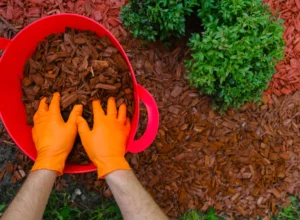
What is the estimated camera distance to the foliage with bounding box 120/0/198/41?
1.83 meters

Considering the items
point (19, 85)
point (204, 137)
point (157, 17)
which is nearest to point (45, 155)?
point (19, 85)

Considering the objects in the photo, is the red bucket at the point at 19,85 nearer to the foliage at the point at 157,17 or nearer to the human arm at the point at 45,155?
the human arm at the point at 45,155

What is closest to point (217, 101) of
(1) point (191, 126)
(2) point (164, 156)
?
(1) point (191, 126)

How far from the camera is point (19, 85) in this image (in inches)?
75.8

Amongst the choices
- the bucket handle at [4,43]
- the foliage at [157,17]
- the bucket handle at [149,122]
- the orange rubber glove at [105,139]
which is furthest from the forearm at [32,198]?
the foliage at [157,17]

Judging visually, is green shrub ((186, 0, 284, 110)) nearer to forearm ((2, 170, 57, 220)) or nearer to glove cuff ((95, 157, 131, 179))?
glove cuff ((95, 157, 131, 179))

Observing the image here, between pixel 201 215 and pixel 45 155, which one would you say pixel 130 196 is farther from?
pixel 201 215

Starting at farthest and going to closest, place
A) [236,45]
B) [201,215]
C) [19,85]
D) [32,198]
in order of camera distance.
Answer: [201,215] → [19,85] → [236,45] → [32,198]

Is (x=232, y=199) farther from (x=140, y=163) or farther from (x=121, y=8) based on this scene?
(x=121, y=8)

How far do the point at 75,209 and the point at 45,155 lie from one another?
640 mm

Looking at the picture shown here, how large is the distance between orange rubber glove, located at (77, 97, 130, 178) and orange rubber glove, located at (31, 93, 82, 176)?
6 centimetres

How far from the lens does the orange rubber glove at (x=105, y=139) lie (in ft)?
5.69

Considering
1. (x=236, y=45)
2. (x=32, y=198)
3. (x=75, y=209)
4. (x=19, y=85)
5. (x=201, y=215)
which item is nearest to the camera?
(x=32, y=198)

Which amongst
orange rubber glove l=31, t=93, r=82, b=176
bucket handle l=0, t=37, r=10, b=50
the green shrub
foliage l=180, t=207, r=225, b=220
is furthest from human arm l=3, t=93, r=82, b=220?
foliage l=180, t=207, r=225, b=220
